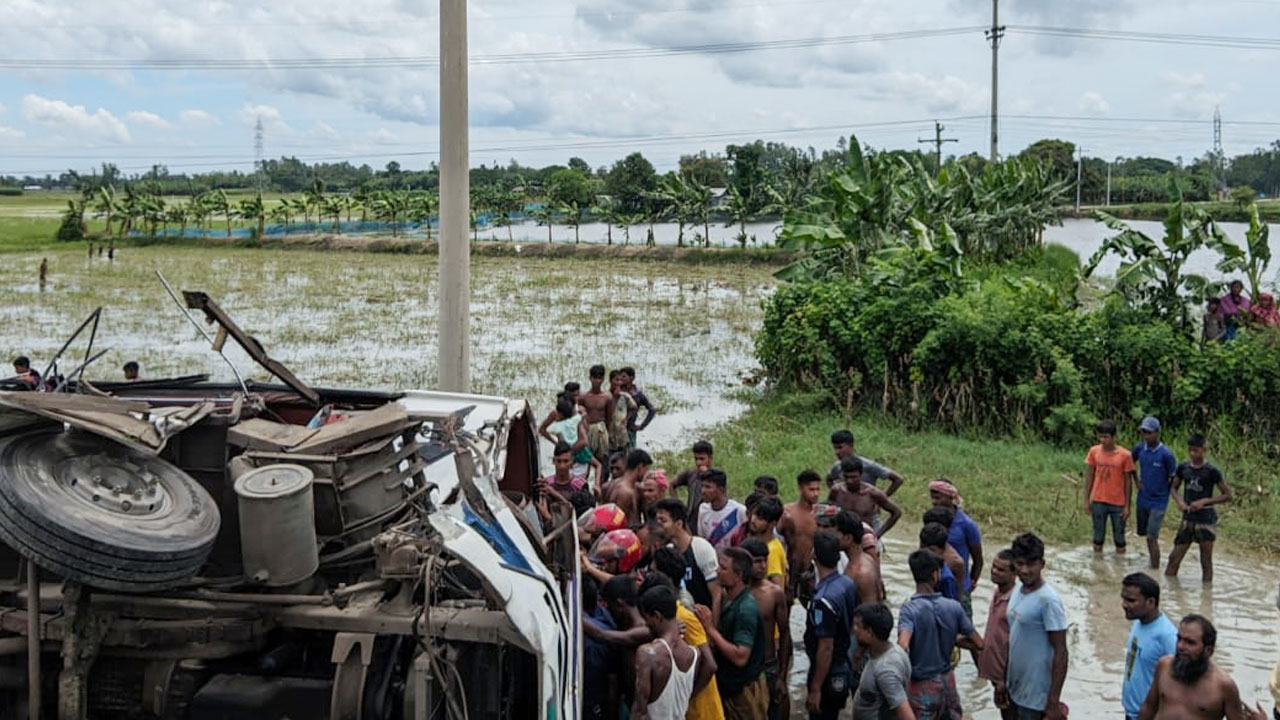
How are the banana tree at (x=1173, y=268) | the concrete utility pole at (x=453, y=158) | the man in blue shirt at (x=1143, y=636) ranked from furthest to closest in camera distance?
the banana tree at (x=1173, y=268), the concrete utility pole at (x=453, y=158), the man in blue shirt at (x=1143, y=636)

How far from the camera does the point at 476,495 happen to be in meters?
4.14

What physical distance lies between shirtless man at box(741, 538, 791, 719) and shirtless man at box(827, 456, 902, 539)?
1.77m

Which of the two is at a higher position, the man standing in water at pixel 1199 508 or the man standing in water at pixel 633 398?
the man standing in water at pixel 633 398

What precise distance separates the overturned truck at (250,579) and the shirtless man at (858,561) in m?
2.01

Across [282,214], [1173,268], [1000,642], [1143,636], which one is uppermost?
[282,214]

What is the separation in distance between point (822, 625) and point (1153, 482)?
5090 mm

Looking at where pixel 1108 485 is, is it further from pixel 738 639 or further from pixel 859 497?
pixel 738 639

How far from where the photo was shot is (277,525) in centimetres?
380

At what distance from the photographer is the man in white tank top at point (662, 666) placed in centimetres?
469

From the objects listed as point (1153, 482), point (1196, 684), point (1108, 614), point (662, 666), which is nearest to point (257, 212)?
point (1153, 482)

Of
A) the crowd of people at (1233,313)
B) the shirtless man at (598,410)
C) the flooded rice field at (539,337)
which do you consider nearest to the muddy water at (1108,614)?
the flooded rice field at (539,337)

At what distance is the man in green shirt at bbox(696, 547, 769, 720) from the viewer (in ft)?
17.6

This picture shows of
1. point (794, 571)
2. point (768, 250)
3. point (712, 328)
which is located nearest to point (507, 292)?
point (712, 328)

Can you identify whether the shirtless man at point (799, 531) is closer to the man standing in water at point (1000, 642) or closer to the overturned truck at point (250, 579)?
the man standing in water at point (1000, 642)
